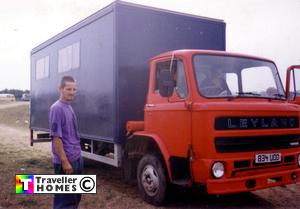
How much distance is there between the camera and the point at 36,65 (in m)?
11.9

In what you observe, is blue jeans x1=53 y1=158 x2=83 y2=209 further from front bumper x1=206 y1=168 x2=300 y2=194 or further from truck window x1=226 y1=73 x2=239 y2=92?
truck window x1=226 y1=73 x2=239 y2=92

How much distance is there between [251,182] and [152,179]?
1633 millimetres

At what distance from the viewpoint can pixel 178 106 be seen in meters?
5.87

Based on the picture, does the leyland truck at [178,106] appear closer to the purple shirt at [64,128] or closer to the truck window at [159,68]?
the truck window at [159,68]

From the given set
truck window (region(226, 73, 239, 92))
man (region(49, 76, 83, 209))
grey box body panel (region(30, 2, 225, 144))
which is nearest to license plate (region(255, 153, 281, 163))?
truck window (region(226, 73, 239, 92))

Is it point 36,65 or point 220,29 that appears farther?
point 36,65

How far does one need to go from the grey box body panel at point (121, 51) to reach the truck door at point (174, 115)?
90 centimetres

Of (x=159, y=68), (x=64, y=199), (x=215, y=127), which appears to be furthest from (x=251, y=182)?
(x=64, y=199)

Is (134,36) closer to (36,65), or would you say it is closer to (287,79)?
(287,79)

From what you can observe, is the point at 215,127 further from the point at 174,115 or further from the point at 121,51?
the point at 121,51

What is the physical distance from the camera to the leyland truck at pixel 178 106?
18.0 feet

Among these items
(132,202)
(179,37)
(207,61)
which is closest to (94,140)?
(132,202)

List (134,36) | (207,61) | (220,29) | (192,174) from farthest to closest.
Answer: (220,29), (134,36), (207,61), (192,174)

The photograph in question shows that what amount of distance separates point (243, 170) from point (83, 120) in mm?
4147
